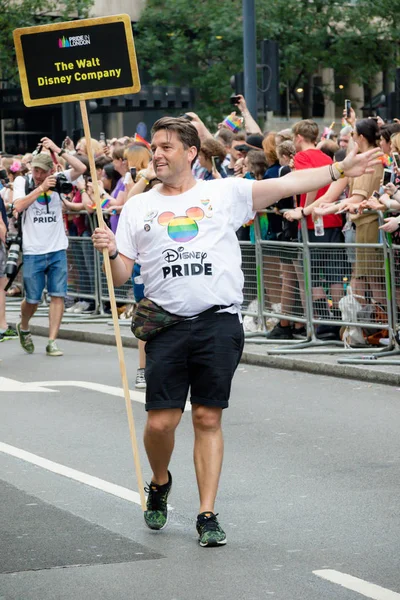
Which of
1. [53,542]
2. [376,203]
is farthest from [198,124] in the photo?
[53,542]

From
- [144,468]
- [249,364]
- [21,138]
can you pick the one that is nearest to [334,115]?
[21,138]

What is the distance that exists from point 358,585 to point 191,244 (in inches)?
70.0

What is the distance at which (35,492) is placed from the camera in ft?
23.4

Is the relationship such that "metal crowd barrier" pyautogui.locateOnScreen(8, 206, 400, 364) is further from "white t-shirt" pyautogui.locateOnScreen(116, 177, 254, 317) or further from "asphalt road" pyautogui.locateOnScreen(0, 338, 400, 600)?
"white t-shirt" pyautogui.locateOnScreen(116, 177, 254, 317)

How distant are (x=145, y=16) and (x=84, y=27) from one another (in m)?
40.5

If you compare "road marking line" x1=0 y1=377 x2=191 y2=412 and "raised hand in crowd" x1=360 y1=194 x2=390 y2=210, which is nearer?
"road marking line" x1=0 y1=377 x2=191 y2=412

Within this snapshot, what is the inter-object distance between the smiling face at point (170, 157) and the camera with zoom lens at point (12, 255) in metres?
8.56

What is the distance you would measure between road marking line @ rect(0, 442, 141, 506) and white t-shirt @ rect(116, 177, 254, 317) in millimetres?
1307

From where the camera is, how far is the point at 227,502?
22.5ft

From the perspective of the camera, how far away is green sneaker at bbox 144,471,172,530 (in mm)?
6285

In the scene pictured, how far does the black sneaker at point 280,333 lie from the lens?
13.5 meters

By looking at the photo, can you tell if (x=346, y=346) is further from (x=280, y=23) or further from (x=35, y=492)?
(x=280, y=23)

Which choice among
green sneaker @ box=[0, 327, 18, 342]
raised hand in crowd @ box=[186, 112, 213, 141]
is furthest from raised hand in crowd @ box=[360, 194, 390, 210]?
green sneaker @ box=[0, 327, 18, 342]

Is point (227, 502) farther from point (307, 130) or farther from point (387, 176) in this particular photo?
point (307, 130)
